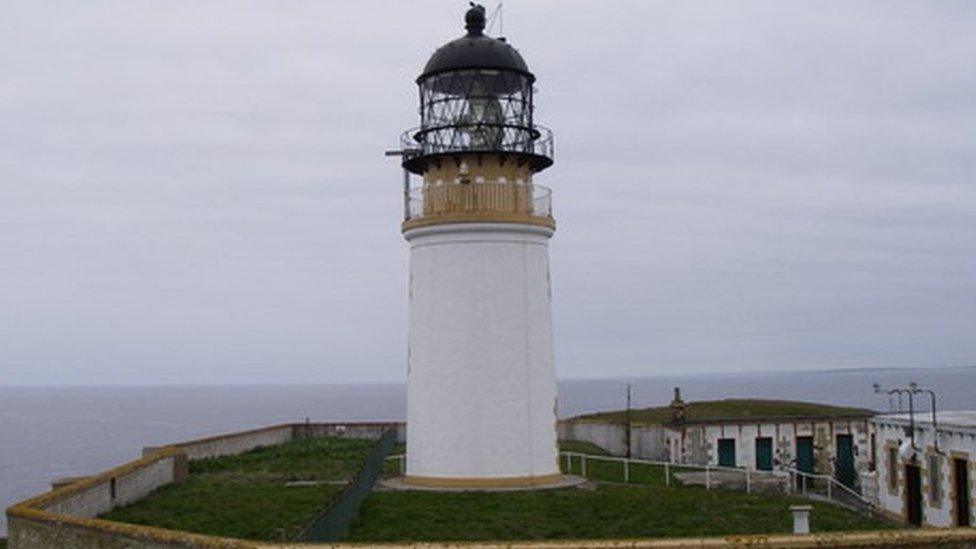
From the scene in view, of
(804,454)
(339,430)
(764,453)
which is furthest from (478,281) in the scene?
(339,430)

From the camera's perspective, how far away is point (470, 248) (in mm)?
24156

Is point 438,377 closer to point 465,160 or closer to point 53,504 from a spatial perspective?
point 465,160

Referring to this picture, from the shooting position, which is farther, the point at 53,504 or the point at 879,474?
the point at 879,474

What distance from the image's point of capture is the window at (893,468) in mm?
24344

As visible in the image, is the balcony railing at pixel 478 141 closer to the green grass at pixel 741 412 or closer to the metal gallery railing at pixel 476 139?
the metal gallery railing at pixel 476 139

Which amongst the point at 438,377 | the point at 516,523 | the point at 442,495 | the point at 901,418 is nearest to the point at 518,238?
the point at 438,377

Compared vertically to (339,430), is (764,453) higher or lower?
lower

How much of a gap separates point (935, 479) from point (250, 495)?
14.6 meters

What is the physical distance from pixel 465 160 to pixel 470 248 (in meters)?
2.03

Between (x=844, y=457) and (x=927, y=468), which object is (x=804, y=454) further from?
(x=927, y=468)

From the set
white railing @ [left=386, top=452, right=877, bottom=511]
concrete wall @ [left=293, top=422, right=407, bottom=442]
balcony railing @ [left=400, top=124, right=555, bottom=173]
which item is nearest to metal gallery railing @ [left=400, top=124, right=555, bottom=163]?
balcony railing @ [left=400, top=124, right=555, bottom=173]

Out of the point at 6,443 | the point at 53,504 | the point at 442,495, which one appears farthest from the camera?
the point at 6,443

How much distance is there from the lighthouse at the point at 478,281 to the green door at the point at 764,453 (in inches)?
413

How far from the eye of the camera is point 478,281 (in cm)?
2402
